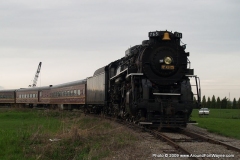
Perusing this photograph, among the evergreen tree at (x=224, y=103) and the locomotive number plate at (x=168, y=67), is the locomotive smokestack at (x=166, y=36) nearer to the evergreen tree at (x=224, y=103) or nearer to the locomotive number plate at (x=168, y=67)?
the locomotive number plate at (x=168, y=67)

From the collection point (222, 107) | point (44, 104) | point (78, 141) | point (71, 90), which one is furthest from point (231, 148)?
point (222, 107)

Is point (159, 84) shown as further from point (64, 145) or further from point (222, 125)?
point (64, 145)

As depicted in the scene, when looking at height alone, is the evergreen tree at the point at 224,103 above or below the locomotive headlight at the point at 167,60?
below

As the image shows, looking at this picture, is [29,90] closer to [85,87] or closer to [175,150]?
[85,87]

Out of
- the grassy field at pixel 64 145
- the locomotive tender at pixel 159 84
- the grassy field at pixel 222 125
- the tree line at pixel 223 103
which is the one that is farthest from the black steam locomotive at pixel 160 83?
the tree line at pixel 223 103

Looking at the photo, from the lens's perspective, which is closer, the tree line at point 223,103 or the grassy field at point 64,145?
the grassy field at point 64,145

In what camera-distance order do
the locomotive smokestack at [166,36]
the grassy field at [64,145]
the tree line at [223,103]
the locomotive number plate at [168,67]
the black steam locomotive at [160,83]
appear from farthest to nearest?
the tree line at [223,103] → the locomotive smokestack at [166,36] → the locomotive number plate at [168,67] → the black steam locomotive at [160,83] → the grassy field at [64,145]

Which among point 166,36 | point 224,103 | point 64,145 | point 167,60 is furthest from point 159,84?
point 224,103

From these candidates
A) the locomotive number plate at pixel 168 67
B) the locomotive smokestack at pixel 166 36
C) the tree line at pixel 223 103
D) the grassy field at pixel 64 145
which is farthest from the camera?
the tree line at pixel 223 103

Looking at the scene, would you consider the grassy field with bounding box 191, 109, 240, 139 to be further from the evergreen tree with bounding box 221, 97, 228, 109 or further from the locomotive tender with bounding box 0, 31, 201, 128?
the evergreen tree with bounding box 221, 97, 228, 109

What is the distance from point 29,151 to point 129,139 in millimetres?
3405

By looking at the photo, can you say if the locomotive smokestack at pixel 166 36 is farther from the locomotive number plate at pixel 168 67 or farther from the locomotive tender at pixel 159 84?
the locomotive number plate at pixel 168 67

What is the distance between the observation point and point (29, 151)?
32.5ft

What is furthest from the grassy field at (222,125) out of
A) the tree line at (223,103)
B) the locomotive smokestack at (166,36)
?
the tree line at (223,103)
